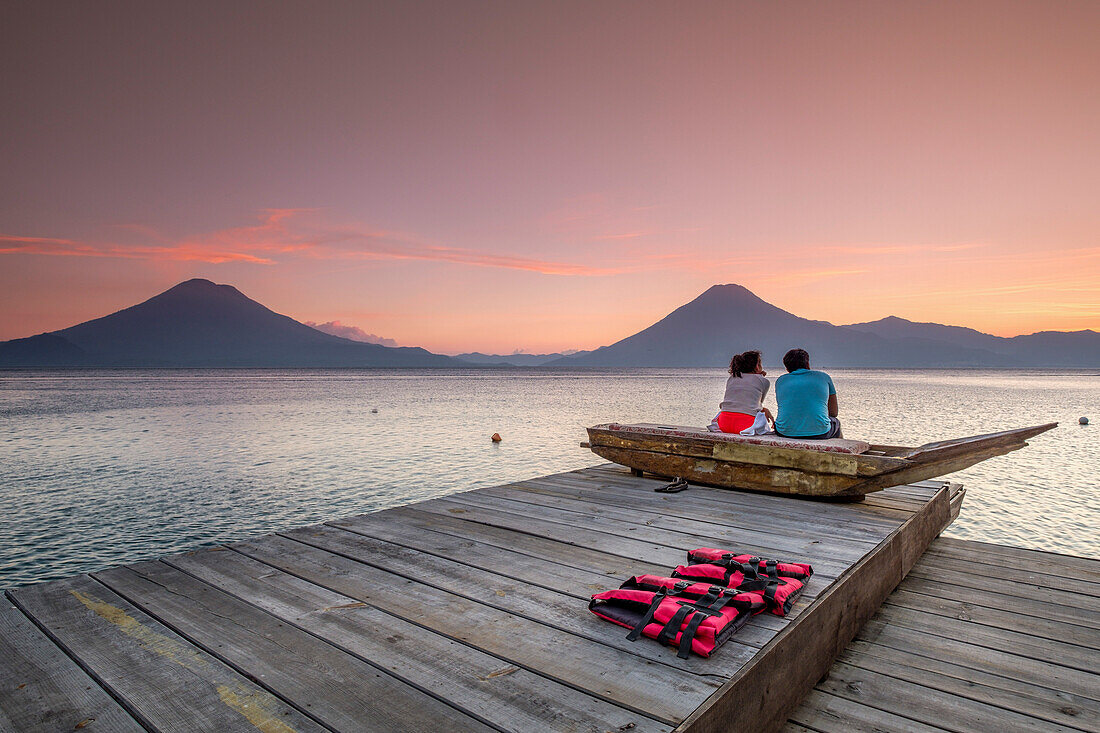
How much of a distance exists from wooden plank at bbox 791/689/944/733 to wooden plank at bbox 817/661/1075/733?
2.1 inches

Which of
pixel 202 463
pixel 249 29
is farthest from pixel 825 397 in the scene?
pixel 249 29

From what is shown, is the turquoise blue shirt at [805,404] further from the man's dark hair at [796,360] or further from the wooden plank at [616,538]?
the wooden plank at [616,538]

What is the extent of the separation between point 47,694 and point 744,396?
675cm

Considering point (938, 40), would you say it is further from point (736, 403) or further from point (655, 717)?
point (655, 717)

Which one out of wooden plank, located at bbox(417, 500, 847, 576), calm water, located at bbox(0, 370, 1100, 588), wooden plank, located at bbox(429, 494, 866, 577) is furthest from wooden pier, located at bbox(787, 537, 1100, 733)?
calm water, located at bbox(0, 370, 1100, 588)

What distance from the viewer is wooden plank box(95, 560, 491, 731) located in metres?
2.01

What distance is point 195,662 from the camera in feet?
7.95

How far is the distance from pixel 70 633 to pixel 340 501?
8006mm

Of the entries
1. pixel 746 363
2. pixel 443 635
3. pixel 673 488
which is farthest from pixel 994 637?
pixel 746 363

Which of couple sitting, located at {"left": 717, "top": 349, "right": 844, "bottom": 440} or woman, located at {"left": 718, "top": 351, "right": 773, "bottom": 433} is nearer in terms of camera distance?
couple sitting, located at {"left": 717, "top": 349, "right": 844, "bottom": 440}

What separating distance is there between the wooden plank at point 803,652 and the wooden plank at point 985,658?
0.16 m

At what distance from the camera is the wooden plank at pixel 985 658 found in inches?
114

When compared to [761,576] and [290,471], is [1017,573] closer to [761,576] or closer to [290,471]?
[761,576]

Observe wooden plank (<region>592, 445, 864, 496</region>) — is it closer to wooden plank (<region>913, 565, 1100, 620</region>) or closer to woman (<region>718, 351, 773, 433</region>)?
wooden plank (<region>913, 565, 1100, 620</region>)
